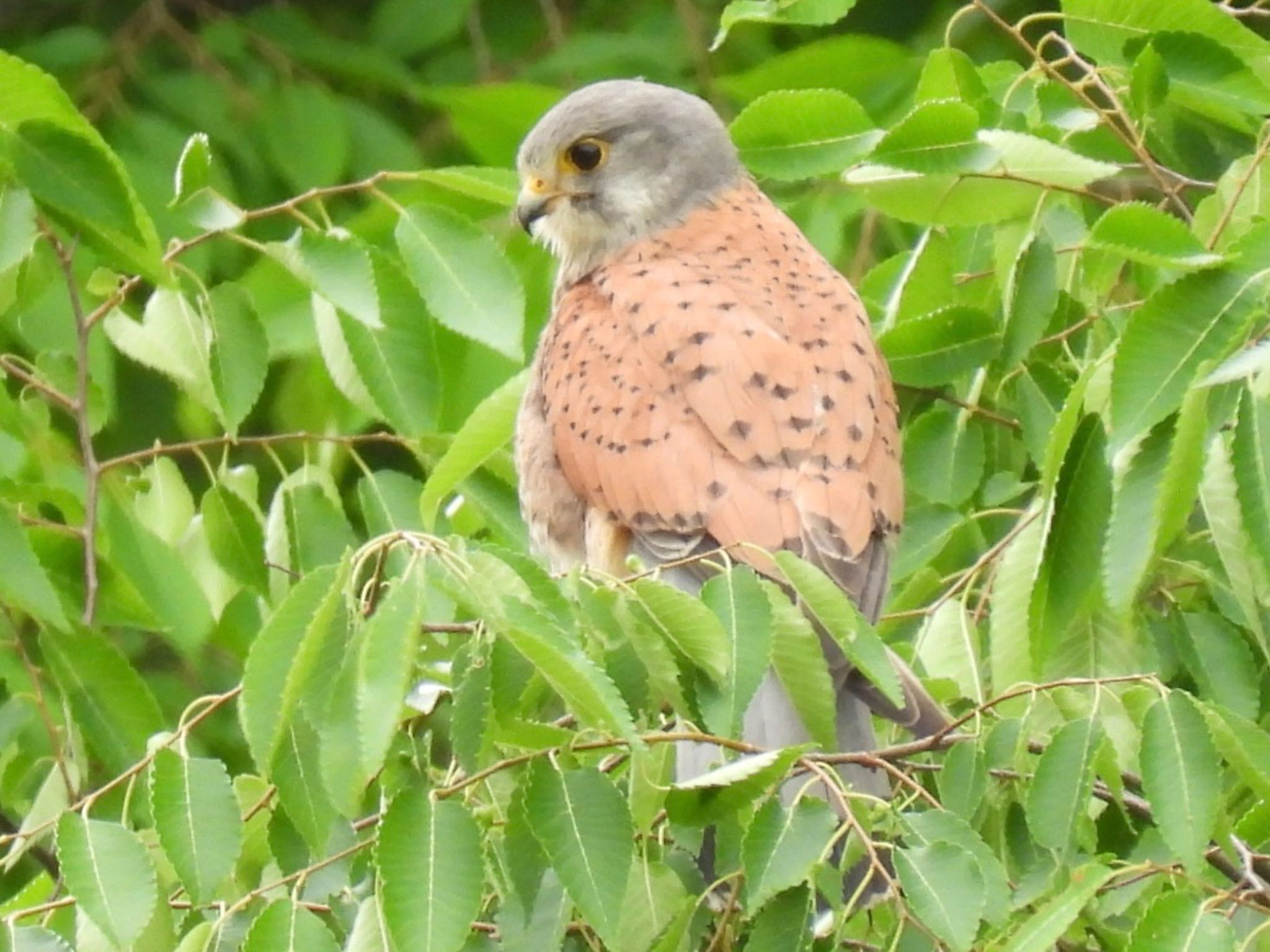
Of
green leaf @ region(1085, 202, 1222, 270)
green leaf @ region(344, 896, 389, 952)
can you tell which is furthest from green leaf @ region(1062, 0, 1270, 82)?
green leaf @ region(344, 896, 389, 952)

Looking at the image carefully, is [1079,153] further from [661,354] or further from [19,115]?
[19,115]

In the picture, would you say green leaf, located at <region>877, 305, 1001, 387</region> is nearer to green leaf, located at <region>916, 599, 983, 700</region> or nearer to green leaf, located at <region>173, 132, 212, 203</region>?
green leaf, located at <region>916, 599, 983, 700</region>

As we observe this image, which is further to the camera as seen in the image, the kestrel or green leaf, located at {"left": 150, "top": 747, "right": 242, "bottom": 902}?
the kestrel

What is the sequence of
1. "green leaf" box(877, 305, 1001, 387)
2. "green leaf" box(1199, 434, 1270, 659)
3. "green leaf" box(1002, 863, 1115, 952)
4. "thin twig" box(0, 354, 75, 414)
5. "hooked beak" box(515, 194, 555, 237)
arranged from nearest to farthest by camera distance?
"green leaf" box(1002, 863, 1115, 952) → "green leaf" box(1199, 434, 1270, 659) → "green leaf" box(877, 305, 1001, 387) → "thin twig" box(0, 354, 75, 414) → "hooked beak" box(515, 194, 555, 237)

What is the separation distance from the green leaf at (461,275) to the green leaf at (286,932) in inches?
38.6

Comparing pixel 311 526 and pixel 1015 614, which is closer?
pixel 1015 614

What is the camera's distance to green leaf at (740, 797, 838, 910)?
193 cm

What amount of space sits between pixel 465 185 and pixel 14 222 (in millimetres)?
658

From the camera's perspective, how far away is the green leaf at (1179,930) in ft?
6.15

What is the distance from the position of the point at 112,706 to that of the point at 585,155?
53.4 inches

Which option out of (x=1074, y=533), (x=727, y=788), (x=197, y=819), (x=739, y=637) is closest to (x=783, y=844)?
(x=727, y=788)

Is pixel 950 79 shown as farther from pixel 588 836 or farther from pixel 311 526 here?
pixel 588 836

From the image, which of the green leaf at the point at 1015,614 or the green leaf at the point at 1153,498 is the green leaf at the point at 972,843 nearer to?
the green leaf at the point at 1153,498

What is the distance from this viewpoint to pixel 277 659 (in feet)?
6.44
